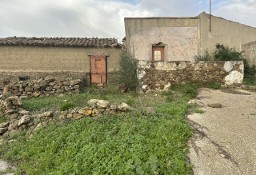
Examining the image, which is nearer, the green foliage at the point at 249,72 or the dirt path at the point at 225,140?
the dirt path at the point at 225,140

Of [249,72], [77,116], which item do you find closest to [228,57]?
[249,72]

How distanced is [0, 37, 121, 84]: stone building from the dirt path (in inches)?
359

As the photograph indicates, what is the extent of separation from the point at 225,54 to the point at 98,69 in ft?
26.1

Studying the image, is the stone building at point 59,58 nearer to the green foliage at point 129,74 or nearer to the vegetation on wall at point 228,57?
the green foliage at point 129,74

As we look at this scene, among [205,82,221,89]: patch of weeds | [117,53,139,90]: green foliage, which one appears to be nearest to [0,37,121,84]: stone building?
[117,53,139,90]: green foliage

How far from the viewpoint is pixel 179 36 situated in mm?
17406

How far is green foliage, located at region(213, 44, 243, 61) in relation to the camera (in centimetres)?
1605

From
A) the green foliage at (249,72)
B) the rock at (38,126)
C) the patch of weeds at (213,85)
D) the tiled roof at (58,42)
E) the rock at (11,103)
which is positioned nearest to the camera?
the rock at (38,126)

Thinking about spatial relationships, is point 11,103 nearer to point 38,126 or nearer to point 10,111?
point 10,111

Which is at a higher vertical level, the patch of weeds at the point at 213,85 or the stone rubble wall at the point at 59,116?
the patch of weeds at the point at 213,85

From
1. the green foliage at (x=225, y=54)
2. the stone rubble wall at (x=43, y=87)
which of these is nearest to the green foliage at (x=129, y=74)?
the stone rubble wall at (x=43, y=87)

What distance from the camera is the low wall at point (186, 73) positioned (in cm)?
1141

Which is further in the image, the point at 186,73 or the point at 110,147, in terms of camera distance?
the point at 186,73

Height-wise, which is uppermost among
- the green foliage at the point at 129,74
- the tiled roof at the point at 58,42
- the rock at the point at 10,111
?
the tiled roof at the point at 58,42
